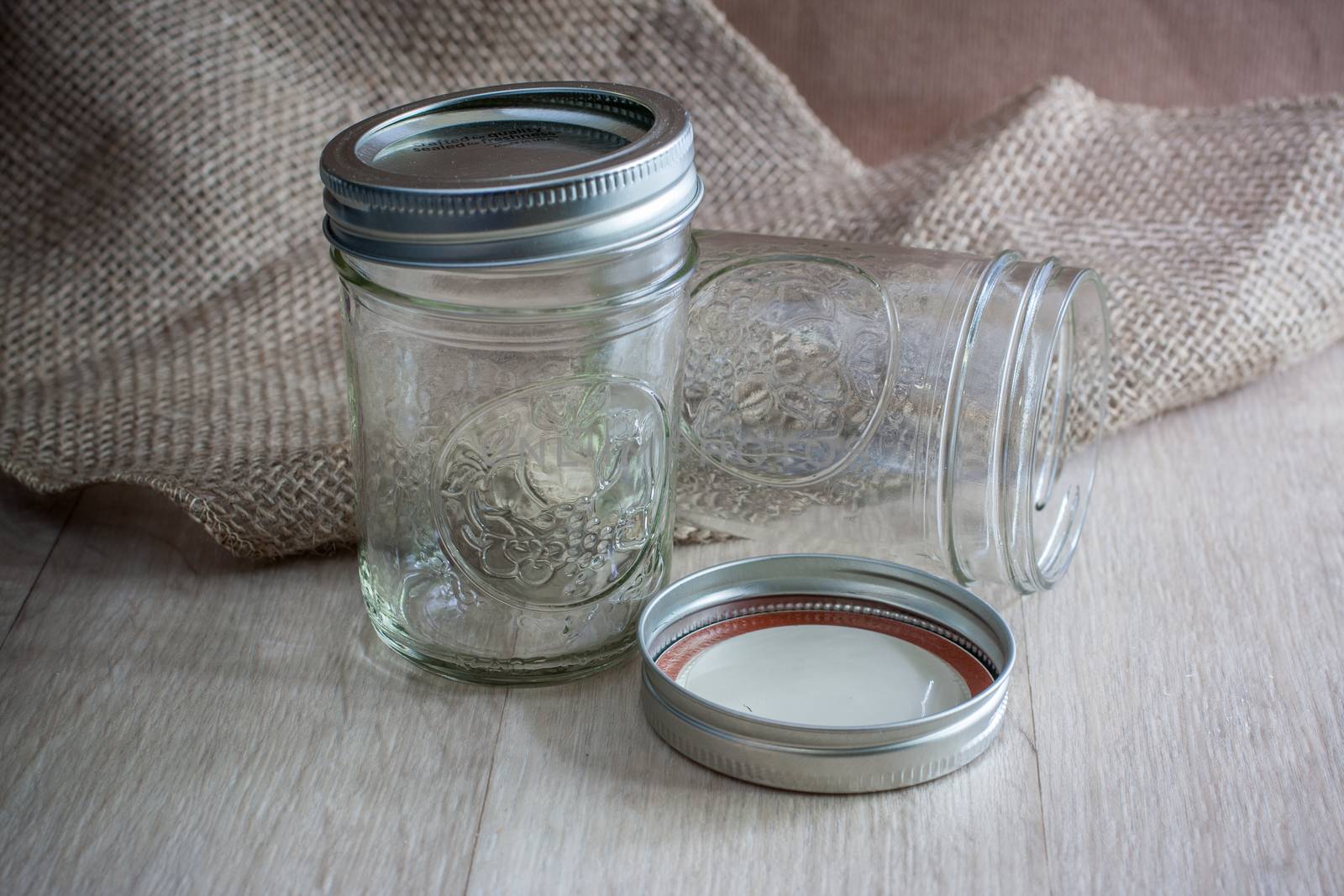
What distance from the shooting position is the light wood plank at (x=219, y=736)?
0.57m

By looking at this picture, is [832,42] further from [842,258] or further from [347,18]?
[842,258]

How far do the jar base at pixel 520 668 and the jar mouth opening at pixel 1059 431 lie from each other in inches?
8.3

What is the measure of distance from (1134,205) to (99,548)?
77 centimetres

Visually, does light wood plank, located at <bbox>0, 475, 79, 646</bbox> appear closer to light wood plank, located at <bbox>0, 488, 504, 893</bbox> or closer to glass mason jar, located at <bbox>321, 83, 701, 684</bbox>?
light wood plank, located at <bbox>0, 488, 504, 893</bbox>

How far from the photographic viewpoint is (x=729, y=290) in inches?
29.4

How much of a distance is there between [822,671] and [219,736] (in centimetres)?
29

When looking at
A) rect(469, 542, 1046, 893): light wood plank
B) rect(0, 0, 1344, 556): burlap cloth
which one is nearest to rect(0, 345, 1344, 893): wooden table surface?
rect(469, 542, 1046, 893): light wood plank

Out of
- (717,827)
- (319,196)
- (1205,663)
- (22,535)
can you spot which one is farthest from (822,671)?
(319,196)

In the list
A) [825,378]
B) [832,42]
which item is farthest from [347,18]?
[825,378]

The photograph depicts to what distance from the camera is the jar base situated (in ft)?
2.19

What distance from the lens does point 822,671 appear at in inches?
25.7

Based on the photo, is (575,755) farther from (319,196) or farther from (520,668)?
(319,196)

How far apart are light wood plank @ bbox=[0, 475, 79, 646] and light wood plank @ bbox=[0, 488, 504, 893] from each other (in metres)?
0.01

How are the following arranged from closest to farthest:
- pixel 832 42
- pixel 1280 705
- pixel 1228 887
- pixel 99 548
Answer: pixel 1228 887 < pixel 1280 705 < pixel 99 548 < pixel 832 42
